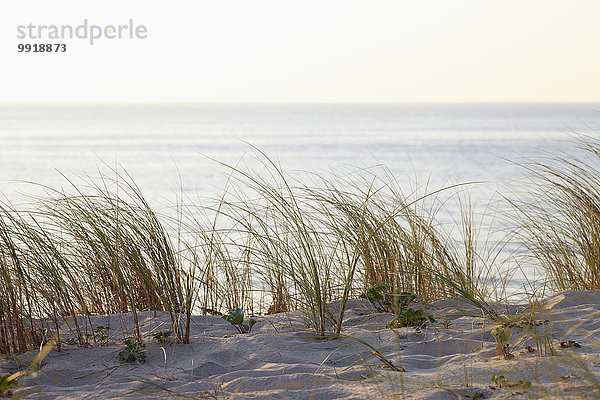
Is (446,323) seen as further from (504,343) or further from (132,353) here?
(132,353)

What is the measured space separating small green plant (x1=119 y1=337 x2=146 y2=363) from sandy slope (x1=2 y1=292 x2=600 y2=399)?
1.5 inches

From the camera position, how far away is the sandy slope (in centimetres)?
196

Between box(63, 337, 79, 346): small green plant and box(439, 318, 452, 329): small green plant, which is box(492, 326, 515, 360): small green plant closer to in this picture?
box(439, 318, 452, 329): small green plant

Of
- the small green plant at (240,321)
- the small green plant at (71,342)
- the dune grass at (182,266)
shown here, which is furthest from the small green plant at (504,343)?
the small green plant at (71,342)

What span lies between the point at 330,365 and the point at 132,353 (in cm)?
87

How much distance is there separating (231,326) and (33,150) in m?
31.5

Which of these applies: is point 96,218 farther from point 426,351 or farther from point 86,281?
point 426,351

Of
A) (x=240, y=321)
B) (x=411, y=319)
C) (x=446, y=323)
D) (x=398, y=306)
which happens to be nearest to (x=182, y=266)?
(x=240, y=321)

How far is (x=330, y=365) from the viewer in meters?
2.31

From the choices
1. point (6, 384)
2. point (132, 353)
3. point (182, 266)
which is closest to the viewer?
point (6, 384)

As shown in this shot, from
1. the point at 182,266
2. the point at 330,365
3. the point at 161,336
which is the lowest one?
the point at 330,365

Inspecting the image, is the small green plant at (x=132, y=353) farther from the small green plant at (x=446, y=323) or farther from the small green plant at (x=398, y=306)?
the small green plant at (x=446, y=323)

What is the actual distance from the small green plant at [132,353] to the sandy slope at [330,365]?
4 centimetres

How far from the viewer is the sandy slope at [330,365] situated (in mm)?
1959
